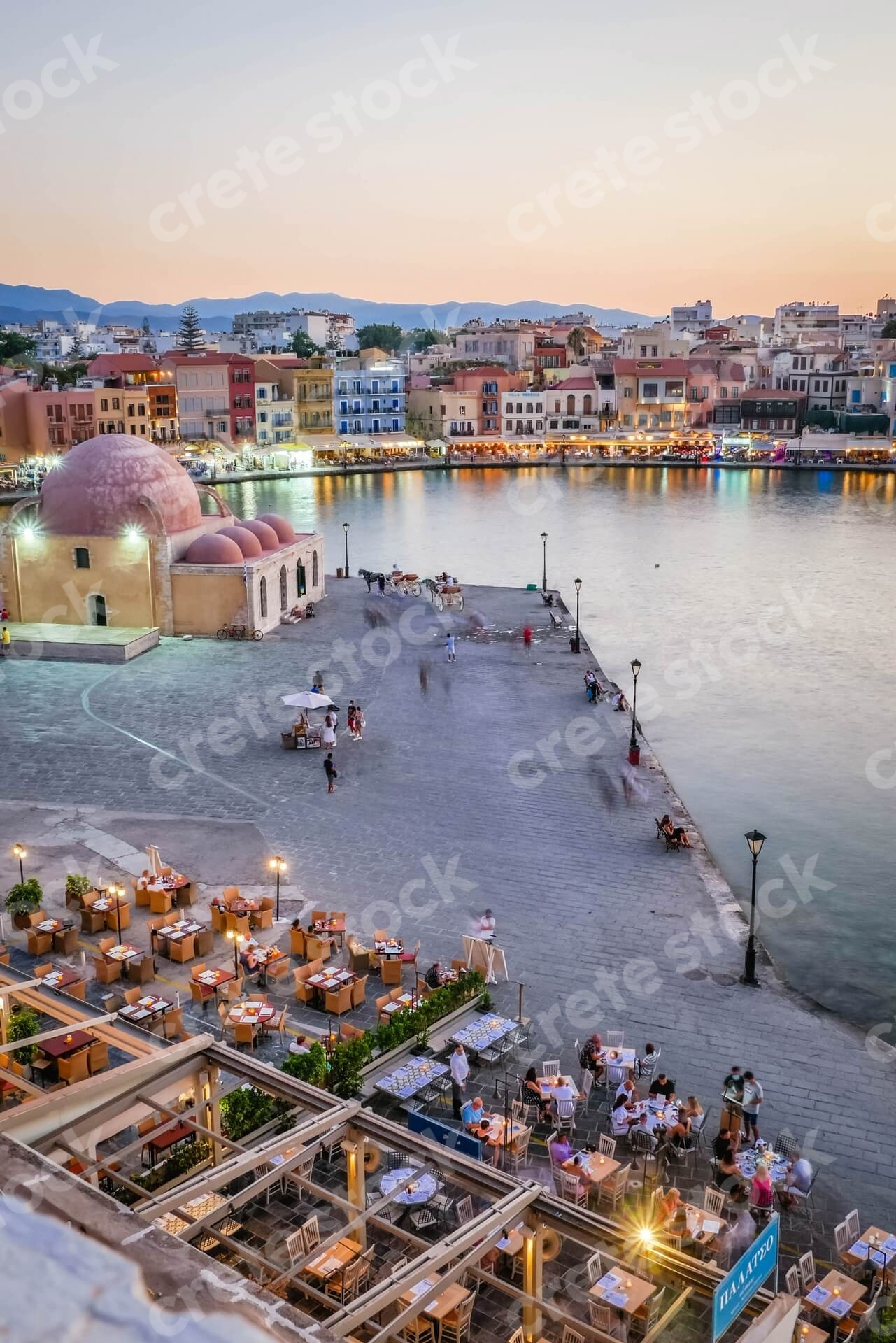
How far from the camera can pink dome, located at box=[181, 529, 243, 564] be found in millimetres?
35062

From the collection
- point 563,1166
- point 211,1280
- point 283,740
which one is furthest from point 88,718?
point 211,1280

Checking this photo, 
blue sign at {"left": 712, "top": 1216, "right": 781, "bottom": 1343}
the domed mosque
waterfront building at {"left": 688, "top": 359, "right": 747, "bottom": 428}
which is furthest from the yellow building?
blue sign at {"left": 712, "top": 1216, "right": 781, "bottom": 1343}

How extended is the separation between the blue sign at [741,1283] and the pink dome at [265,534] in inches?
1281

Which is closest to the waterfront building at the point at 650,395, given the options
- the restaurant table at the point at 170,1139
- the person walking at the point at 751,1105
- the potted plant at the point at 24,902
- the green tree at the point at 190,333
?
the green tree at the point at 190,333

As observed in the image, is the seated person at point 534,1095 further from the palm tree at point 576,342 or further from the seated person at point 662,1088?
the palm tree at point 576,342

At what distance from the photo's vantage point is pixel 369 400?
3979 inches

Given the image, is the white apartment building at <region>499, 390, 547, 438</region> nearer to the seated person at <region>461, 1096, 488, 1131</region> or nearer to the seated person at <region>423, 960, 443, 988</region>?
the seated person at <region>423, 960, 443, 988</region>

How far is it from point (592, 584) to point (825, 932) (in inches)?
1346

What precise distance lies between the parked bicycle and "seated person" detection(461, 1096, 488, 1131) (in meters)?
23.8

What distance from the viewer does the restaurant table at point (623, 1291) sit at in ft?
28.7

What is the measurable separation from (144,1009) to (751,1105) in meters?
6.81

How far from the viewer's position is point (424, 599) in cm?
4275

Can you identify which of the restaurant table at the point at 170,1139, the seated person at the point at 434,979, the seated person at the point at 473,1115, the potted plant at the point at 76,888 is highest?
the restaurant table at the point at 170,1139

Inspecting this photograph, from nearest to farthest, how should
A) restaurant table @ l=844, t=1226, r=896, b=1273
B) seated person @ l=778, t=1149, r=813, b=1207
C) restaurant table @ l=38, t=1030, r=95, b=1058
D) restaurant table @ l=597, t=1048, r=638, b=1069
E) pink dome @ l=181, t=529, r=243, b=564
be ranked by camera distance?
restaurant table @ l=844, t=1226, r=896, b=1273 → seated person @ l=778, t=1149, r=813, b=1207 → restaurant table @ l=38, t=1030, r=95, b=1058 → restaurant table @ l=597, t=1048, r=638, b=1069 → pink dome @ l=181, t=529, r=243, b=564
